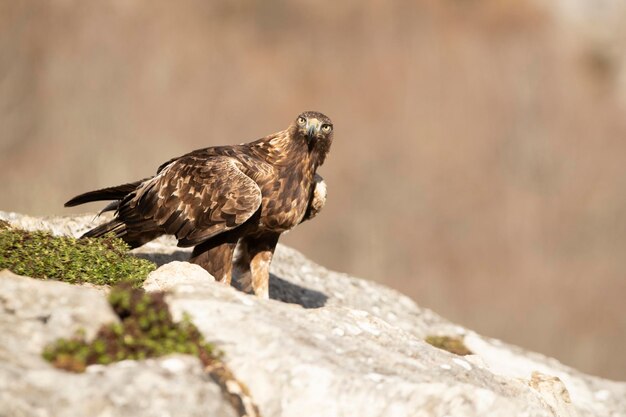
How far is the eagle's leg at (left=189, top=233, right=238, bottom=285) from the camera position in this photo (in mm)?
9508

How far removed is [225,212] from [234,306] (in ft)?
10.0

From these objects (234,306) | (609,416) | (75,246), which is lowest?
(609,416)

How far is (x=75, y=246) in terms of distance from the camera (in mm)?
8500

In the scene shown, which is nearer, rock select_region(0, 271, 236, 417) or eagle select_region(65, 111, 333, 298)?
rock select_region(0, 271, 236, 417)

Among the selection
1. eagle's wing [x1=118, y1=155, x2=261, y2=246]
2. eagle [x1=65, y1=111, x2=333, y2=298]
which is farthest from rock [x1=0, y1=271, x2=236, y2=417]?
eagle [x1=65, y1=111, x2=333, y2=298]

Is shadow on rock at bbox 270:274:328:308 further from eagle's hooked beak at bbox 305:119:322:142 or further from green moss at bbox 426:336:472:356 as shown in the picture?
eagle's hooked beak at bbox 305:119:322:142

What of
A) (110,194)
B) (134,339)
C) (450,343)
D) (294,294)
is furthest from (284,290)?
(134,339)

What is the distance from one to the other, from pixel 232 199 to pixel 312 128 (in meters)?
1.29

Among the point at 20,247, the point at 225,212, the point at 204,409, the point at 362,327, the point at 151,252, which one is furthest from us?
the point at 151,252

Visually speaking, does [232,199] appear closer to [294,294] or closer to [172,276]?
[172,276]

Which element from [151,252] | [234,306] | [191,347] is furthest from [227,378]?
[151,252]

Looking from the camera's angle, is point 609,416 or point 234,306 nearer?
point 234,306

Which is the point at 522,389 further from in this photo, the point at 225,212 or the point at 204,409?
the point at 225,212

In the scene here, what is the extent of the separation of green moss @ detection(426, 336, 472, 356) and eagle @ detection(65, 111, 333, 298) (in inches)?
122
